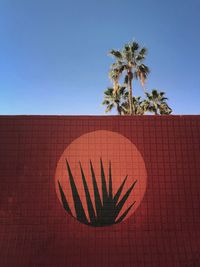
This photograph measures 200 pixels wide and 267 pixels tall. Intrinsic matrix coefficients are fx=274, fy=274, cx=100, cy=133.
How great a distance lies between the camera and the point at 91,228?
7.97 metres

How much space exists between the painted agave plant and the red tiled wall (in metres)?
0.21

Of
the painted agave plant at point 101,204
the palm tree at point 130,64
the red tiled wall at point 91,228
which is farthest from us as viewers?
the palm tree at point 130,64

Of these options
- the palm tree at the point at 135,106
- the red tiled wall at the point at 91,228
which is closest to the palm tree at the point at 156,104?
the palm tree at the point at 135,106

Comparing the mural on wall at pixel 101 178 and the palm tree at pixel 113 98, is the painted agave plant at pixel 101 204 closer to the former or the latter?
the mural on wall at pixel 101 178

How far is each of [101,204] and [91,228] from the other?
0.74 metres

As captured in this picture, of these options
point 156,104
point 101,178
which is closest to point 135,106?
point 156,104

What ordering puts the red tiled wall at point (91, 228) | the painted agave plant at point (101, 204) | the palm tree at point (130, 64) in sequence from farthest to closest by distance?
the palm tree at point (130, 64)
the painted agave plant at point (101, 204)
the red tiled wall at point (91, 228)

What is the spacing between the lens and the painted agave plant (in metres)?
8.05

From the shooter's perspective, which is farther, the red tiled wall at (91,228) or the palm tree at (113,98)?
the palm tree at (113,98)

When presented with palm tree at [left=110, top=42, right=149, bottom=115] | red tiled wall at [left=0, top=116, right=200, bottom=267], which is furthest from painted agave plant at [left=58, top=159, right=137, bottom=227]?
palm tree at [left=110, top=42, right=149, bottom=115]

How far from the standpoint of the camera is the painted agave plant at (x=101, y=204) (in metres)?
8.05

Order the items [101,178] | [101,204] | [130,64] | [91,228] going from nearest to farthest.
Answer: [91,228] < [101,204] < [101,178] < [130,64]

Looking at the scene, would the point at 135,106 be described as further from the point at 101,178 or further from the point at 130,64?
the point at 101,178

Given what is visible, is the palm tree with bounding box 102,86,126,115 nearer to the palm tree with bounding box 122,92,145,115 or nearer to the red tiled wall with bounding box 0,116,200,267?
the palm tree with bounding box 122,92,145,115
